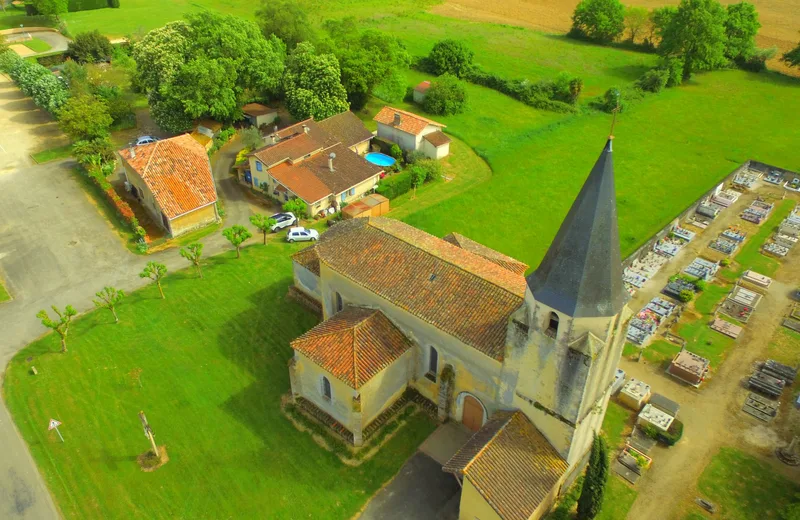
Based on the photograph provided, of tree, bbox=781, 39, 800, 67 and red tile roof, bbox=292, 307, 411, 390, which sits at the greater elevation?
tree, bbox=781, 39, 800, 67

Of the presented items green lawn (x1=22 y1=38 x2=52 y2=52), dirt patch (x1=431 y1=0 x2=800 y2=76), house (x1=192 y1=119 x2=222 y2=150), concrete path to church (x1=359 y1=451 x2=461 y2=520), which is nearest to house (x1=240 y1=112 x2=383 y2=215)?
house (x1=192 y1=119 x2=222 y2=150)

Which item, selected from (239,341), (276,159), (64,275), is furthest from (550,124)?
(64,275)

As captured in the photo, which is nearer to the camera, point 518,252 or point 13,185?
point 518,252

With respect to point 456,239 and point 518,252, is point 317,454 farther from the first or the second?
point 518,252

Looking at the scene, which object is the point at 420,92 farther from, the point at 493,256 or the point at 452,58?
the point at 493,256

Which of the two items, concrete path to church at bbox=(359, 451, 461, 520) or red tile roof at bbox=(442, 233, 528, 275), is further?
red tile roof at bbox=(442, 233, 528, 275)

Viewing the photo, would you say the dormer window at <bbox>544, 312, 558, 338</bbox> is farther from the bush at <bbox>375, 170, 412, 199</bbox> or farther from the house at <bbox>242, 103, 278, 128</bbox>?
the house at <bbox>242, 103, 278, 128</bbox>

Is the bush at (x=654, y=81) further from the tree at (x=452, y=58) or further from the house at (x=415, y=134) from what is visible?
the house at (x=415, y=134)

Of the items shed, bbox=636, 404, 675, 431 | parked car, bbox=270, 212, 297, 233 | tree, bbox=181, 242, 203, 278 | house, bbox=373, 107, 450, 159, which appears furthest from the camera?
house, bbox=373, 107, 450, 159
